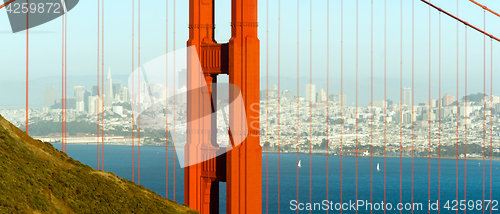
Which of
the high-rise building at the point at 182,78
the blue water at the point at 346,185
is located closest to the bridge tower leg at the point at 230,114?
the high-rise building at the point at 182,78

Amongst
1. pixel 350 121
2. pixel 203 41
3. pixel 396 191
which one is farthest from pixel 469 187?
pixel 203 41

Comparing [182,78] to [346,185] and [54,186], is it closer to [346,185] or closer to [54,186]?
[54,186]

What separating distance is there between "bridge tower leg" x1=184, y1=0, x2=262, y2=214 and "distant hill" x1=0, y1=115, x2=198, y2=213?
2.70 meters

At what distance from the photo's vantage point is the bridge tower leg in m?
15.7

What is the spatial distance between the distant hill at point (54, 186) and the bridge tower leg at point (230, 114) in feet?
8.87

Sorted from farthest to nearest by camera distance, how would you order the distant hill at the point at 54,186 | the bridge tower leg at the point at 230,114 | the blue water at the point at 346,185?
the blue water at the point at 346,185
the bridge tower leg at the point at 230,114
the distant hill at the point at 54,186

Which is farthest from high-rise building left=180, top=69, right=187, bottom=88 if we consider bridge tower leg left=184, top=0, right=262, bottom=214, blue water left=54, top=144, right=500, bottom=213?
blue water left=54, top=144, right=500, bottom=213

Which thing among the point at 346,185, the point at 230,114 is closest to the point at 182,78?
the point at 230,114

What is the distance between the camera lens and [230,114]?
1588 cm

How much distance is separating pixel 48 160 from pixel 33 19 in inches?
208

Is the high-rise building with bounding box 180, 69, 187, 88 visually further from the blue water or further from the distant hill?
the blue water

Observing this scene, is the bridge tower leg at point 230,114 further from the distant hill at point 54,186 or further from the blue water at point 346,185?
the blue water at point 346,185

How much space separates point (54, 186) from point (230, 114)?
6.45 m

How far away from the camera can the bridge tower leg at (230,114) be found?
1570cm
